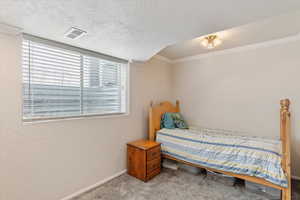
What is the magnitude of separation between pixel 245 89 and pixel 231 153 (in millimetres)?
1366

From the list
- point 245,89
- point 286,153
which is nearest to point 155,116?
point 245,89

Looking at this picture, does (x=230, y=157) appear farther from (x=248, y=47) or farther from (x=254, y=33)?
(x=248, y=47)

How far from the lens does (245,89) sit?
2.73m

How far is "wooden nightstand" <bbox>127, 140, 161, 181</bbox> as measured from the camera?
2.25 m

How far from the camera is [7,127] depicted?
1.45m

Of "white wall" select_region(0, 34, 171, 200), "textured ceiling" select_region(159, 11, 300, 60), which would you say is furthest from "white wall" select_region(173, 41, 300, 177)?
"white wall" select_region(0, 34, 171, 200)

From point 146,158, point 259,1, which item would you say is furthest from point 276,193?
point 259,1

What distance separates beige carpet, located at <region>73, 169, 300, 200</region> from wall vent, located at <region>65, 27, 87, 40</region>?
200 centimetres

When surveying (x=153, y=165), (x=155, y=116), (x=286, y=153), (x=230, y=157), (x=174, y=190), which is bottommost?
(x=174, y=190)

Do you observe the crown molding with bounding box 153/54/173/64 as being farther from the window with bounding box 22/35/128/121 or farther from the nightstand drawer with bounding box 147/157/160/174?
the nightstand drawer with bounding box 147/157/160/174

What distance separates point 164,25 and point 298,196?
2.73 meters

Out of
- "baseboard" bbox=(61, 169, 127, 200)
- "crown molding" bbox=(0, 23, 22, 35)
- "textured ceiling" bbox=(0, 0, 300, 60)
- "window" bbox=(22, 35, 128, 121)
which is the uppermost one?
"textured ceiling" bbox=(0, 0, 300, 60)

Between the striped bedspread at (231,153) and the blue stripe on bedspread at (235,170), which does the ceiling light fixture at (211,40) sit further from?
the blue stripe on bedspread at (235,170)

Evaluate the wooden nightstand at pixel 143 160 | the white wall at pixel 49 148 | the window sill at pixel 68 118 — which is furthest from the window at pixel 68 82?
the wooden nightstand at pixel 143 160
